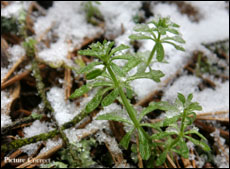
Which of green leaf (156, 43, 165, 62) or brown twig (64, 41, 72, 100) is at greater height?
green leaf (156, 43, 165, 62)

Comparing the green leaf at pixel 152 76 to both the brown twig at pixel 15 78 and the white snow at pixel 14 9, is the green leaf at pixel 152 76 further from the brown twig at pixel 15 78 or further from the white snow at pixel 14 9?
the white snow at pixel 14 9

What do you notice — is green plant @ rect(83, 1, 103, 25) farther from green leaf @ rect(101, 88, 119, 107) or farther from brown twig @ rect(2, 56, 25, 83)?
green leaf @ rect(101, 88, 119, 107)

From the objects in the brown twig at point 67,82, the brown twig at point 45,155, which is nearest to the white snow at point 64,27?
the brown twig at point 67,82

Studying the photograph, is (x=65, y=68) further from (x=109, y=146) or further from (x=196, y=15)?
(x=196, y=15)

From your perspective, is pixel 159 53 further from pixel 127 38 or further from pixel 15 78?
pixel 15 78

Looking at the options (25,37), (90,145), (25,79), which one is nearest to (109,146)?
(90,145)

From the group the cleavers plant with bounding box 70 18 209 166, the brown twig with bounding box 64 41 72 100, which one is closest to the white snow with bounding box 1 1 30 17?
the brown twig with bounding box 64 41 72 100

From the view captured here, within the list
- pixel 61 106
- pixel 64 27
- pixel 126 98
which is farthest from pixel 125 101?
pixel 64 27

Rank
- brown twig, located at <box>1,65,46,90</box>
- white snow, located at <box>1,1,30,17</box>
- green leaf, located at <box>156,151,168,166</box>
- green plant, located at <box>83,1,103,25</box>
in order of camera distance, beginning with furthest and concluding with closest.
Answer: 1. green plant, located at <box>83,1,103,25</box>
2. white snow, located at <box>1,1,30,17</box>
3. brown twig, located at <box>1,65,46,90</box>
4. green leaf, located at <box>156,151,168,166</box>

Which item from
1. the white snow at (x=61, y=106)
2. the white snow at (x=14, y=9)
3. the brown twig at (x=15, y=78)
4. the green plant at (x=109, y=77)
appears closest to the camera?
the green plant at (x=109, y=77)
